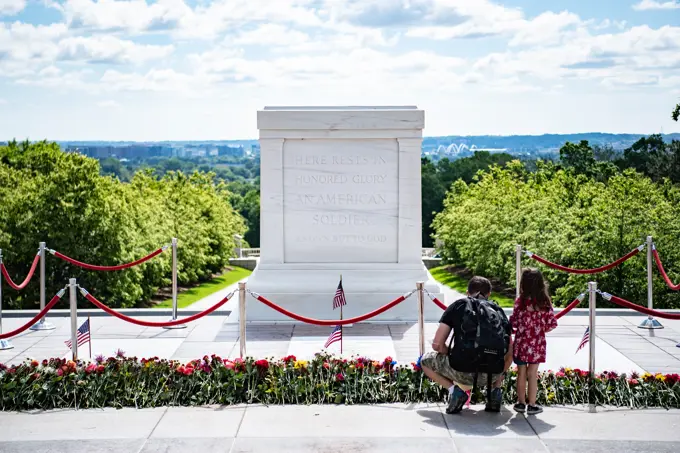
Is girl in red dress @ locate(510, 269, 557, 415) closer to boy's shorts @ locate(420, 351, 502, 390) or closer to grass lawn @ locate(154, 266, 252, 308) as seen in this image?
boy's shorts @ locate(420, 351, 502, 390)

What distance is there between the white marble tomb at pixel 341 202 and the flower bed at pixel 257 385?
406cm

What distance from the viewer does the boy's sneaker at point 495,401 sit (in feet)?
28.8

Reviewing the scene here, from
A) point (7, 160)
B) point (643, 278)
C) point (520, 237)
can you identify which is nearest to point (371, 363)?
point (643, 278)

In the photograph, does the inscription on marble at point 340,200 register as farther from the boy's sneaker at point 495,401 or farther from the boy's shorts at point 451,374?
the boy's sneaker at point 495,401

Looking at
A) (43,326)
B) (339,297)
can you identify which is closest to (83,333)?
(43,326)

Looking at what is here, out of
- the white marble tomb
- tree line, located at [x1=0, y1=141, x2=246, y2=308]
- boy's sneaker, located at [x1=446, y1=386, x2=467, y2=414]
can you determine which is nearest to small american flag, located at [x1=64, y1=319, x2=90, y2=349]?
the white marble tomb

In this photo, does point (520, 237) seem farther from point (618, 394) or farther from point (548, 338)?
point (618, 394)

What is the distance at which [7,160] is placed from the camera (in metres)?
47.9

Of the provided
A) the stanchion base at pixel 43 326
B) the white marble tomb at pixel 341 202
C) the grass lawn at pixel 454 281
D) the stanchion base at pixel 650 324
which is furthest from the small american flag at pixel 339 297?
the grass lawn at pixel 454 281

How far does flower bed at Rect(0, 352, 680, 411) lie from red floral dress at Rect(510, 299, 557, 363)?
0.60 meters

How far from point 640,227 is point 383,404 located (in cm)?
1379

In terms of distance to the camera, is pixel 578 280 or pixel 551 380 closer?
pixel 551 380

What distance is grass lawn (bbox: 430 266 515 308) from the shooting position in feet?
91.9

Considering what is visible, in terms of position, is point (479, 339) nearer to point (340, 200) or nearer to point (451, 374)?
point (451, 374)
